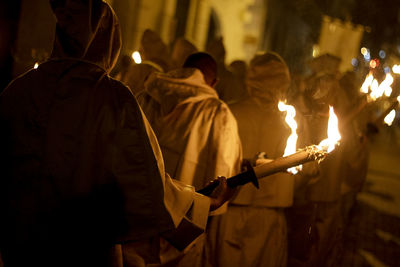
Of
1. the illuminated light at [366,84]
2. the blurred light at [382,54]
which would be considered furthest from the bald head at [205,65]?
the blurred light at [382,54]

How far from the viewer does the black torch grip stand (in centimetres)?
217

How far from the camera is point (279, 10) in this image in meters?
22.2

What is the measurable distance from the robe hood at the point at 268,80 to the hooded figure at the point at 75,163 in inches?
86.2

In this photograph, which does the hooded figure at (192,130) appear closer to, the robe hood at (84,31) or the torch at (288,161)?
the torch at (288,161)

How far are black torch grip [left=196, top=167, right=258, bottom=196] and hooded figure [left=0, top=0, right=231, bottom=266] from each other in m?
0.46

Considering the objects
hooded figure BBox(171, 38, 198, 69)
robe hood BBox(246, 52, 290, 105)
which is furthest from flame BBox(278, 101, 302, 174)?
hooded figure BBox(171, 38, 198, 69)

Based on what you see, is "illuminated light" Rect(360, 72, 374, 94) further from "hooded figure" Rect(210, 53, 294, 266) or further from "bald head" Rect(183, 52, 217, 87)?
"bald head" Rect(183, 52, 217, 87)

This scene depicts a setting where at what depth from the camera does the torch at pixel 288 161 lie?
206 centimetres

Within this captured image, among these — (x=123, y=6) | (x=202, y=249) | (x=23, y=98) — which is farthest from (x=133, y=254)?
(x=123, y=6)

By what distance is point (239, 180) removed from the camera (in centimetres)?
222

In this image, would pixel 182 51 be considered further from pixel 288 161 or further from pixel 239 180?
pixel 288 161

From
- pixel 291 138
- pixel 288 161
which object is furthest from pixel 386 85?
pixel 288 161

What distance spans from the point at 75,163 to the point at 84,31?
0.64 meters

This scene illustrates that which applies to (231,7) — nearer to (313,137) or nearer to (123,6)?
(123,6)
